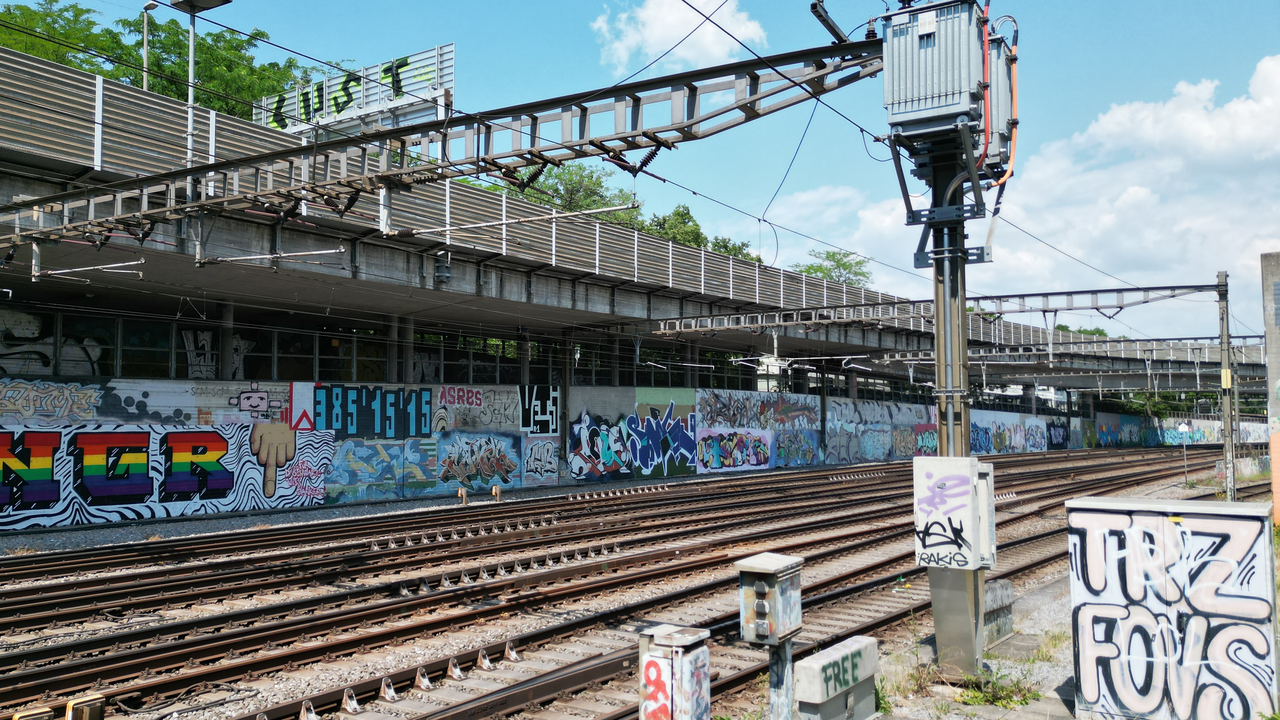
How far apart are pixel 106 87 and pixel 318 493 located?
13399 mm

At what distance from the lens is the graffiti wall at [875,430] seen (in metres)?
53.9

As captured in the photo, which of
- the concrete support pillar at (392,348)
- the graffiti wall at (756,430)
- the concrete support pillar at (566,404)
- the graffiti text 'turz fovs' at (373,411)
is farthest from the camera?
the graffiti wall at (756,430)

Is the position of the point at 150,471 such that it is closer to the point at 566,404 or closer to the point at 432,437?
the point at 432,437

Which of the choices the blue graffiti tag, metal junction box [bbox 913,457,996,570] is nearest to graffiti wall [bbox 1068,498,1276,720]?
metal junction box [bbox 913,457,996,570]

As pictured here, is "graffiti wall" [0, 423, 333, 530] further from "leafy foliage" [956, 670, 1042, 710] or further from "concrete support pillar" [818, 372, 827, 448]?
"concrete support pillar" [818, 372, 827, 448]

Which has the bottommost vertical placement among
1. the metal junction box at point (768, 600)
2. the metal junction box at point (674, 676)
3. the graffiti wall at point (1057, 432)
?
the graffiti wall at point (1057, 432)

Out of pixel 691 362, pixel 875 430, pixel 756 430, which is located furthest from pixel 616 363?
pixel 875 430

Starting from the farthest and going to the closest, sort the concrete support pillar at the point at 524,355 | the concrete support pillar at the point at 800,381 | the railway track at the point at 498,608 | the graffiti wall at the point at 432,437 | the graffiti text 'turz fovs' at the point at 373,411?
the concrete support pillar at the point at 800,381 → the concrete support pillar at the point at 524,355 → the graffiti wall at the point at 432,437 → the graffiti text 'turz fovs' at the point at 373,411 → the railway track at the point at 498,608

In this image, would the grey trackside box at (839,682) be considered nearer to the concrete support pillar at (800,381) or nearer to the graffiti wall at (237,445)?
the graffiti wall at (237,445)

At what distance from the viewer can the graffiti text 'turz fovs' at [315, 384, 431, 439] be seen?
89.1ft

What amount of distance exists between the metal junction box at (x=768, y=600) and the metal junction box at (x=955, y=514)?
243 cm

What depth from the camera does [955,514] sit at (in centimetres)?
814

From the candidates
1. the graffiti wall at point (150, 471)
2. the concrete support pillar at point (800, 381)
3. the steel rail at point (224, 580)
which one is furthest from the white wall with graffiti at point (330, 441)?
the steel rail at point (224, 580)

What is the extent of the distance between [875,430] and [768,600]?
179 feet
